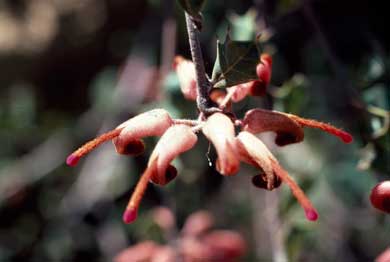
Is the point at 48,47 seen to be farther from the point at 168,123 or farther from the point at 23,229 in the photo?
the point at 168,123

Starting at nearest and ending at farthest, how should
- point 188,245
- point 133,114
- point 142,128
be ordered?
point 142,128 < point 188,245 < point 133,114

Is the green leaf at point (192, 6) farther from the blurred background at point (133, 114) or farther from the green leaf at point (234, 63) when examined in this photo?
the blurred background at point (133, 114)

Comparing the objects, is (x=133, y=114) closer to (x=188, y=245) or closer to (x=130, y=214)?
(x=188, y=245)

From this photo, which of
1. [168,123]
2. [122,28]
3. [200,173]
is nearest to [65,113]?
[122,28]

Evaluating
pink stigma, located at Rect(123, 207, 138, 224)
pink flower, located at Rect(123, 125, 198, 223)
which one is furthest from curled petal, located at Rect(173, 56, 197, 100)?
pink stigma, located at Rect(123, 207, 138, 224)

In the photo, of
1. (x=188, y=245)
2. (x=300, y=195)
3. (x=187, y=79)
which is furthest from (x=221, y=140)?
(x=188, y=245)

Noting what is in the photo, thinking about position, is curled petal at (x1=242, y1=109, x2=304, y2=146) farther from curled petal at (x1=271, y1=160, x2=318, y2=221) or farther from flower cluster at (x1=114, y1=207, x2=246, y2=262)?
flower cluster at (x1=114, y1=207, x2=246, y2=262)

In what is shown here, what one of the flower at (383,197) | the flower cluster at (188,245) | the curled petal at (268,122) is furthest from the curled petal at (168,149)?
the flower cluster at (188,245)
